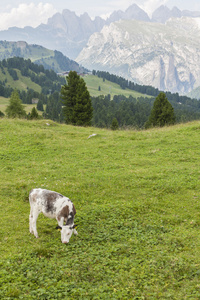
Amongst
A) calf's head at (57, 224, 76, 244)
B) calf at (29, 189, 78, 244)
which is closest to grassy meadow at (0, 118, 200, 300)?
calf's head at (57, 224, 76, 244)

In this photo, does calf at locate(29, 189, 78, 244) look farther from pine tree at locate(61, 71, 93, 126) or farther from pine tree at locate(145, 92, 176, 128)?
pine tree at locate(145, 92, 176, 128)

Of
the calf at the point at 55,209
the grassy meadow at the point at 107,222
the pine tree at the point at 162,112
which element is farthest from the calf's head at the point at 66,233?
the pine tree at the point at 162,112

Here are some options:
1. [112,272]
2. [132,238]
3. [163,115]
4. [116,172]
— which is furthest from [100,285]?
[163,115]

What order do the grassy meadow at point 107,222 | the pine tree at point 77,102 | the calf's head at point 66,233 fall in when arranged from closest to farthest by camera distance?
1. the grassy meadow at point 107,222
2. the calf's head at point 66,233
3. the pine tree at point 77,102

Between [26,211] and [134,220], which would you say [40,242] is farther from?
[134,220]

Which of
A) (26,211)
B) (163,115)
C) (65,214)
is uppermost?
(163,115)

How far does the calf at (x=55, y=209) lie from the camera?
397 inches

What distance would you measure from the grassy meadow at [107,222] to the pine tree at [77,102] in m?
27.5

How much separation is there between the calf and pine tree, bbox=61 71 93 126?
40.5 meters

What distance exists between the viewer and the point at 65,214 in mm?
10336

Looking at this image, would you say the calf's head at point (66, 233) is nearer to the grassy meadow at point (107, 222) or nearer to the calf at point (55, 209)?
the calf at point (55, 209)

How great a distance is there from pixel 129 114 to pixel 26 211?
177735 millimetres

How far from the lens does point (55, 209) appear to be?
10.5m

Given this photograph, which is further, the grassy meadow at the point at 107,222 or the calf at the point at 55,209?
the calf at the point at 55,209
